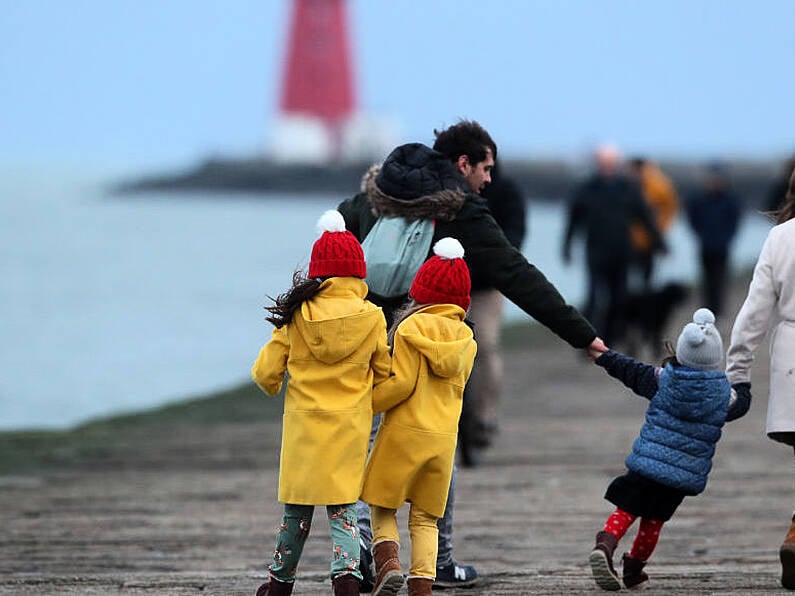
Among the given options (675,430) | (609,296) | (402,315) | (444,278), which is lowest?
Result: (609,296)

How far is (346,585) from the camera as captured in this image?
4852 millimetres

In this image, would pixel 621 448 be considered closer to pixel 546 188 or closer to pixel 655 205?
pixel 655 205

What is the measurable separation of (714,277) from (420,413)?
1201 cm

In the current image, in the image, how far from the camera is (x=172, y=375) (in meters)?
21.3

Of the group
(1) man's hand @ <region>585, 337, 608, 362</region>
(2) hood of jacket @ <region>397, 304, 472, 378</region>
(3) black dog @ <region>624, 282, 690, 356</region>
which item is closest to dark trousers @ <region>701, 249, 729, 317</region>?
(3) black dog @ <region>624, 282, 690, 356</region>

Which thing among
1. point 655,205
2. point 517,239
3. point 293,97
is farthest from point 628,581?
point 293,97

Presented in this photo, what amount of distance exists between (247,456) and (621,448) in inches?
86.4

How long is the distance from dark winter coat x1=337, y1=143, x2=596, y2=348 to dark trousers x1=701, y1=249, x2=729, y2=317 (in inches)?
426

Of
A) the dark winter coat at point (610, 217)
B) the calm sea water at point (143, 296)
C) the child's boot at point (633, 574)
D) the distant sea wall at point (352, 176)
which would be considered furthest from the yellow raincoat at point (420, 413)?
the distant sea wall at point (352, 176)

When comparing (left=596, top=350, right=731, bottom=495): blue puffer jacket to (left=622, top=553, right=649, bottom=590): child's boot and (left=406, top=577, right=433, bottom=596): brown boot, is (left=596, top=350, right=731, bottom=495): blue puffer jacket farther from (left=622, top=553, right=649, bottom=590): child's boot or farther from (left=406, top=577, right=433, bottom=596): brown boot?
(left=406, top=577, right=433, bottom=596): brown boot

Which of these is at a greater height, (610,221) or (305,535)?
(610,221)

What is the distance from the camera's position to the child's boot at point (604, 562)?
5277mm

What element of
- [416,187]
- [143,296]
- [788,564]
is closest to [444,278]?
[416,187]

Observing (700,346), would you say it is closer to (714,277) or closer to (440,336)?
(440,336)
